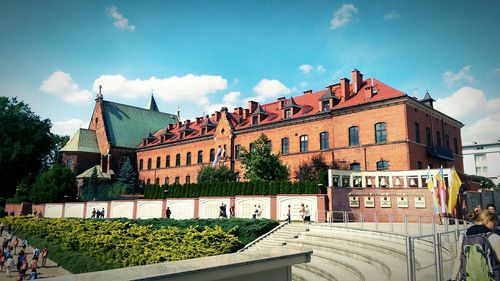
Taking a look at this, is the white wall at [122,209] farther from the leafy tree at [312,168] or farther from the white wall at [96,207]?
the leafy tree at [312,168]

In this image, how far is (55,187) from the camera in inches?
1919

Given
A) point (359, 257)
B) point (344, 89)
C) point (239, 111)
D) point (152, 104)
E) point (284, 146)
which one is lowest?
point (359, 257)

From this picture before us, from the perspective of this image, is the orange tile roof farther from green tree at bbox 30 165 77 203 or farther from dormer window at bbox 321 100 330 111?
green tree at bbox 30 165 77 203

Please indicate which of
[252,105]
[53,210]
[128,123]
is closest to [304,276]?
[252,105]

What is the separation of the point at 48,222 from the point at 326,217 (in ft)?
91.4

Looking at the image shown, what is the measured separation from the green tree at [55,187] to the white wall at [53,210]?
1503 millimetres

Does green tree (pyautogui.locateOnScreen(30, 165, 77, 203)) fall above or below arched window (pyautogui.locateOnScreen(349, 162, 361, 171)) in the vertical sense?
below

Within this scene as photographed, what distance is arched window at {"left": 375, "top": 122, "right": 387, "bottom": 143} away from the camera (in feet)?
106

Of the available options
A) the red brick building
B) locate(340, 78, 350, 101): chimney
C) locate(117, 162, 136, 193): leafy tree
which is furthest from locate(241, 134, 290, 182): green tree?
locate(117, 162, 136, 193): leafy tree

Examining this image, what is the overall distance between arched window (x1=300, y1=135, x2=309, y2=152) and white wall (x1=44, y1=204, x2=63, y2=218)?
31.7 meters

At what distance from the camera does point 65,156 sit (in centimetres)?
5900

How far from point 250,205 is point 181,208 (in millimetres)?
7766

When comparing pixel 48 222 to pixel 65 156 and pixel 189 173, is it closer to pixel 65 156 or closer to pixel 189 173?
pixel 189 173

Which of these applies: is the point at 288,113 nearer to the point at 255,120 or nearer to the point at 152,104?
the point at 255,120
